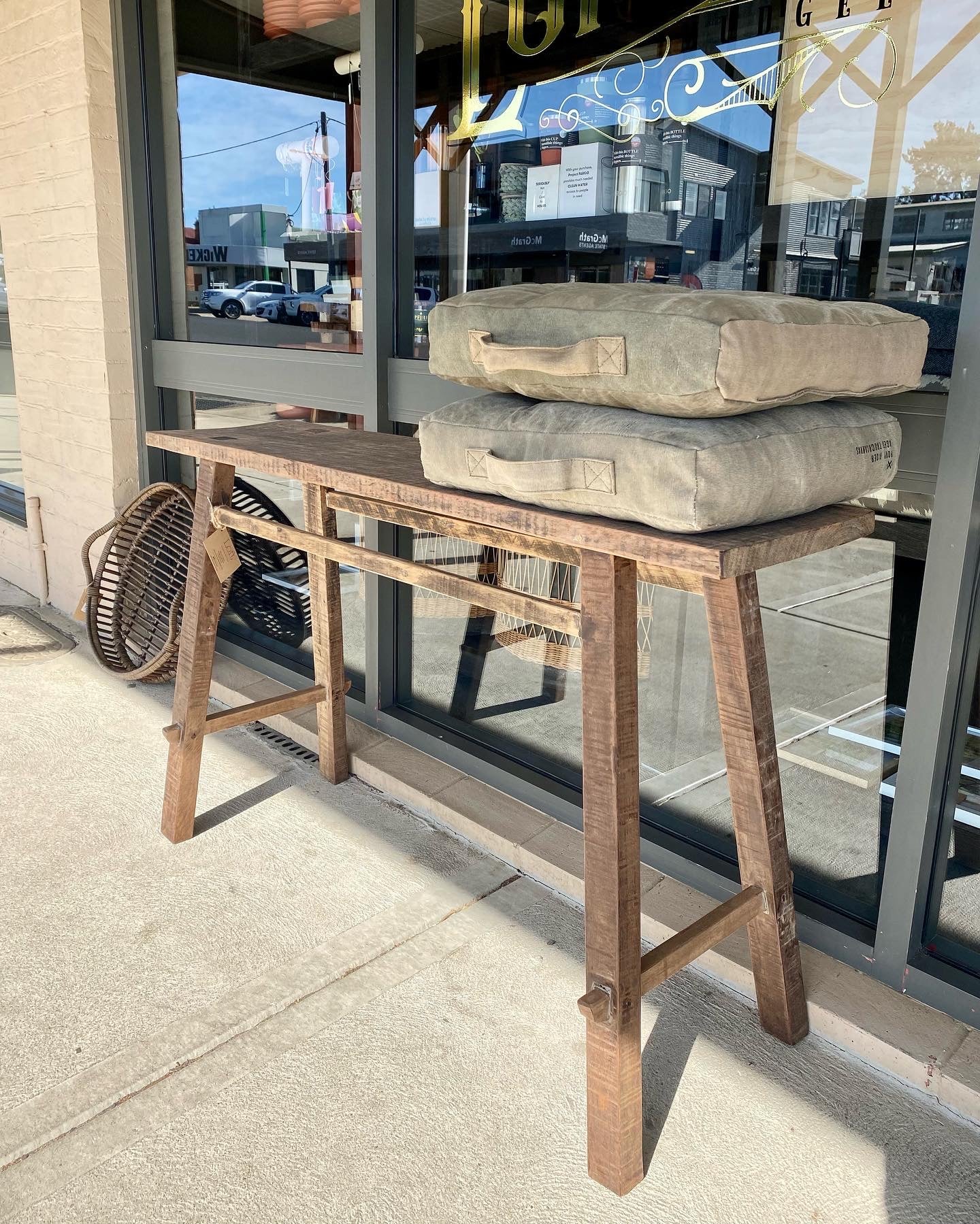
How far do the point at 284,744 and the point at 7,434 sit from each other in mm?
2607

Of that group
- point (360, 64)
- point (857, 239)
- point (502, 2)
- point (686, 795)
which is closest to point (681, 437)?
point (857, 239)

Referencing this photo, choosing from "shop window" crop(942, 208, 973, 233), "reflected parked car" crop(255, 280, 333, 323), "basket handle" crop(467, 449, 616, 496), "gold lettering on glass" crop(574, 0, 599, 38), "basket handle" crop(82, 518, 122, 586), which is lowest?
"basket handle" crop(82, 518, 122, 586)

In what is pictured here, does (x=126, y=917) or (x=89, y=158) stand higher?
(x=89, y=158)

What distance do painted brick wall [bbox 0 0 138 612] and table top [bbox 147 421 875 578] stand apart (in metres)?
1.42

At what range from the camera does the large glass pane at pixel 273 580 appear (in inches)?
122

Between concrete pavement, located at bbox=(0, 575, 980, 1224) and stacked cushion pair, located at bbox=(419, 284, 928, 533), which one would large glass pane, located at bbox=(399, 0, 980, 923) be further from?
concrete pavement, located at bbox=(0, 575, 980, 1224)

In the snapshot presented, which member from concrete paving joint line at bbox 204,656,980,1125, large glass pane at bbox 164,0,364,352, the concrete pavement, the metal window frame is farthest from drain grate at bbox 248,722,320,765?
large glass pane at bbox 164,0,364,352

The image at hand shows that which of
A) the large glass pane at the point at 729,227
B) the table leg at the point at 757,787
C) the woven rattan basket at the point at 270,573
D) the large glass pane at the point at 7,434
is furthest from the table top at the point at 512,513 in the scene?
the large glass pane at the point at 7,434

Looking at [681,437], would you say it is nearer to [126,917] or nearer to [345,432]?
[345,432]

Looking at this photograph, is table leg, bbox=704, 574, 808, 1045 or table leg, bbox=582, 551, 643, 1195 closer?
table leg, bbox=582, 551, 643, 1195

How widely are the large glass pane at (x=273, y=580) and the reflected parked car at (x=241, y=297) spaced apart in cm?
27

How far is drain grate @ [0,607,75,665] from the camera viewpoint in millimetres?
3436

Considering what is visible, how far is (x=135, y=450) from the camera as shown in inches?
135

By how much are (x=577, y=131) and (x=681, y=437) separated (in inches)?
45.4
